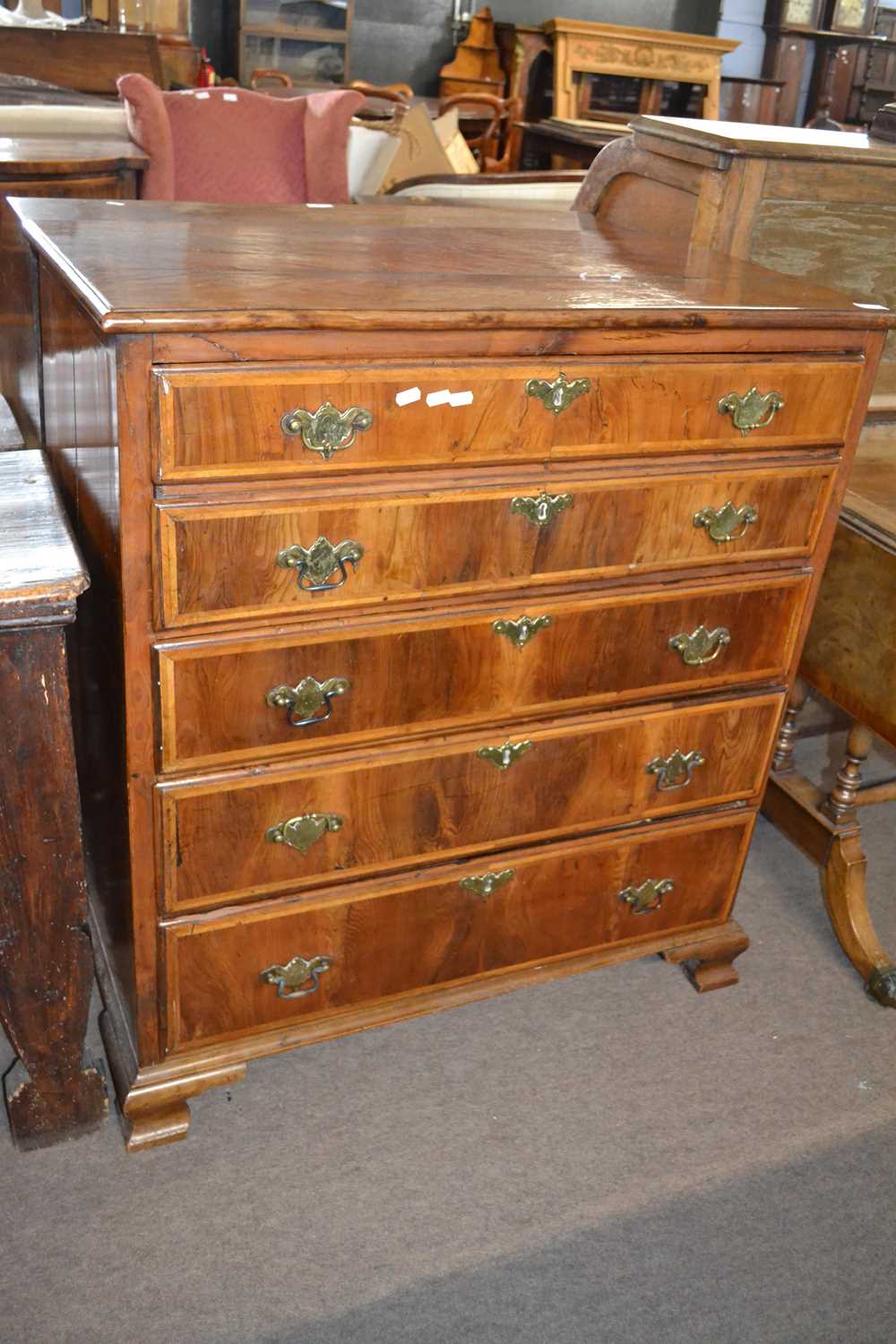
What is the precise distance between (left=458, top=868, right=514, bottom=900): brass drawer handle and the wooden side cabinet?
600mm

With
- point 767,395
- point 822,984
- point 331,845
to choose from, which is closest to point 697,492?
point 767,395

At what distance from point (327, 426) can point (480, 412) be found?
213 millimetres

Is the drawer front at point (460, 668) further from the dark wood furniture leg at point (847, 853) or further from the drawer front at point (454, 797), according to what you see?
the dark wood furniture leg at point (847, 853)

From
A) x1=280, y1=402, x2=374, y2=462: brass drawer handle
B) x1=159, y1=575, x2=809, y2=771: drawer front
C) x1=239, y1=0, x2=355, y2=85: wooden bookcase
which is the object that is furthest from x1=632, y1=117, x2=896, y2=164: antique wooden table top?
x1=239, y1=0, x2=355, y2=85: wooden bookcase

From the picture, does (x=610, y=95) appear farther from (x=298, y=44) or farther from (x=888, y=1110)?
(x=888, y=1110)

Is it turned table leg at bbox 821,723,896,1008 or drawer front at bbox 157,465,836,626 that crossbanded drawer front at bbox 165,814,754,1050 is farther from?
drawer front at bbox 157,465,836,626

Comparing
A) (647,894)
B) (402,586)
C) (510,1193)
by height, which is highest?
(402,586)

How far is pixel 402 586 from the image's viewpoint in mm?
1531

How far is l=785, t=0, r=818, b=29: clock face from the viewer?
34.4ft

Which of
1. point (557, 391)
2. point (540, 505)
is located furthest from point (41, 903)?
point (557, 391)

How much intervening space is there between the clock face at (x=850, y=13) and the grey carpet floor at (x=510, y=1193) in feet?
36.5

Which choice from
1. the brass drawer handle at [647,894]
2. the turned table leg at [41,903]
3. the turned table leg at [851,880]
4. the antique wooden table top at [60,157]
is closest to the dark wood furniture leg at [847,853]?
the turned table leg at [851,880]

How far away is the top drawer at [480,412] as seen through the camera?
4.28 feet

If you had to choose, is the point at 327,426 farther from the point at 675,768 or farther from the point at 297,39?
the point at 297,39
